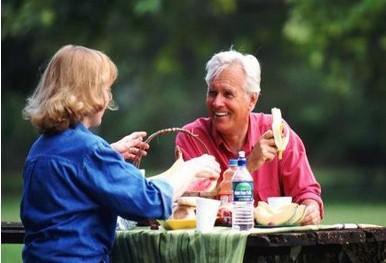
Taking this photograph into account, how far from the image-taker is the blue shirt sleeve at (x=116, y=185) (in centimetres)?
476

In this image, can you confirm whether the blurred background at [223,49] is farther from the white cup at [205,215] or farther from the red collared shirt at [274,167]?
the white cup at [205,215]

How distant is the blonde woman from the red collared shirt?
104 cm

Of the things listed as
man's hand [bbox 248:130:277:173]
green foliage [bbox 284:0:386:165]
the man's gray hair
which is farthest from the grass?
man's hand [bbox 248:130:277:173]

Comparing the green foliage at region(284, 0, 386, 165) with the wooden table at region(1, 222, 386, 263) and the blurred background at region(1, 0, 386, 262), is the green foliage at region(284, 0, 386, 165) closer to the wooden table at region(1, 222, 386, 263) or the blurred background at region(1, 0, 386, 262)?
the blurred background at region(1, 0, 386, 262)

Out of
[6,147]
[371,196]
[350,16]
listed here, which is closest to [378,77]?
[350,16]

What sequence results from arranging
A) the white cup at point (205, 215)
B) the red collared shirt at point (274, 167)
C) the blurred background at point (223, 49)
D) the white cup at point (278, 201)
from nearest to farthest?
1. the white cup at point (205, 215)
2. the white cup at point (278, 201)
3. the red collared shirt at point (274, 167)
4. the blurred background at point (223, 49)

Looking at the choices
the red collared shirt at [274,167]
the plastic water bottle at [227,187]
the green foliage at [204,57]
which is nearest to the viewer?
the plastic water bottle at [227,187]

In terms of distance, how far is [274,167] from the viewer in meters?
5.95

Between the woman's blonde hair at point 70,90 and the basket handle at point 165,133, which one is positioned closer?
the woman's blonde hair at point 70,90

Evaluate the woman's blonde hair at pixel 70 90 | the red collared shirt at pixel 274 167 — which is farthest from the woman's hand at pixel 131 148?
the woman's blonde hair at pixel 70 90

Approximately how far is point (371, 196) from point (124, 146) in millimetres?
22913

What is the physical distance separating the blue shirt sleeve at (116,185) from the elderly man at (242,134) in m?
1.12

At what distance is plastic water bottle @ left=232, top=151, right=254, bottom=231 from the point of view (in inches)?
202

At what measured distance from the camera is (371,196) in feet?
92.9
